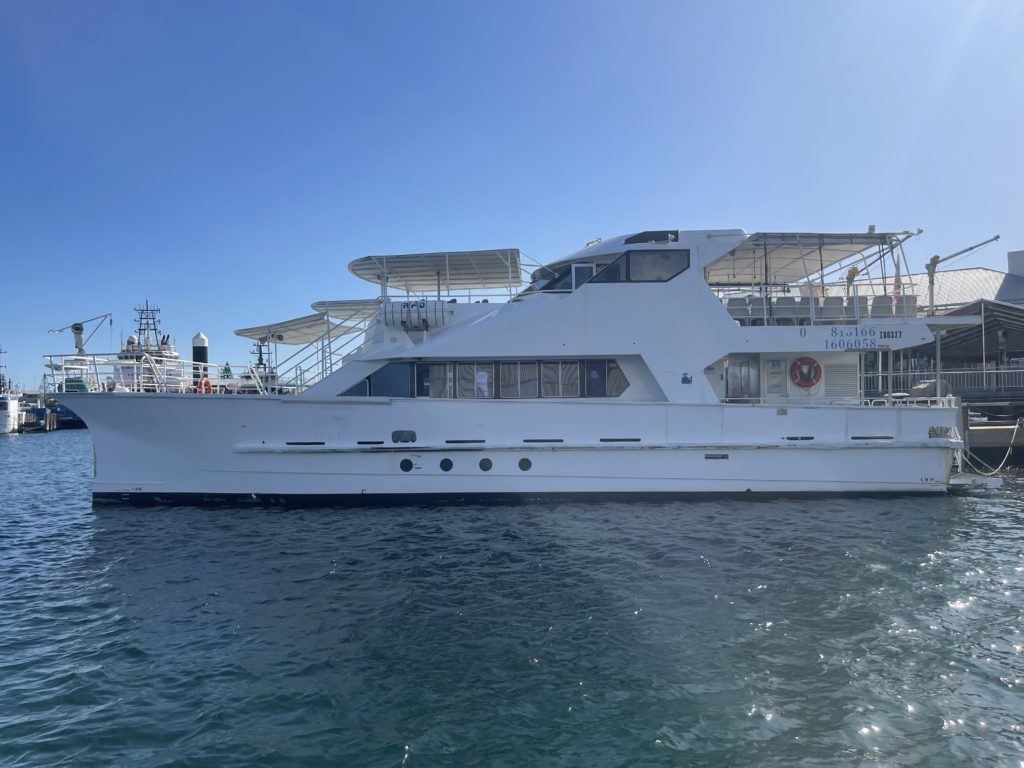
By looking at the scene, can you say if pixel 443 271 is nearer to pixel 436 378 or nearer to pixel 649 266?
pixel 436 378

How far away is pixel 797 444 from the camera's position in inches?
430

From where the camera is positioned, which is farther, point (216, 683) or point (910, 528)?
point (910, 528)

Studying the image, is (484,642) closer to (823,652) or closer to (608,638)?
(608,638)

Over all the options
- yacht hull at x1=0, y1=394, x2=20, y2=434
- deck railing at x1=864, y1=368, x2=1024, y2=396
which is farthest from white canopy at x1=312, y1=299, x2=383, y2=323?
yacht hull at x1=0, y1=394, x2=20, y2=434

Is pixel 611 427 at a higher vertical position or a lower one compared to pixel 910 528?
higher

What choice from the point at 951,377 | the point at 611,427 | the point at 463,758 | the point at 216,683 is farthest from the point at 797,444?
the point at 951,377

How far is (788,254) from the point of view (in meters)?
13.4

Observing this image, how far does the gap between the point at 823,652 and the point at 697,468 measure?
233 inches

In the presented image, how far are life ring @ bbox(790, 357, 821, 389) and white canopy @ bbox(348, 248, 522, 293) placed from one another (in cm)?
622

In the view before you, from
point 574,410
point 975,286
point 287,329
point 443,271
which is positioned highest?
point 975,286

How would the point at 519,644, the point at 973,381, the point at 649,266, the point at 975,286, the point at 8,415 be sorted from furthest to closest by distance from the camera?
the point at 8,415 → the point at 975,286 → the point at 973,381 → the point at 649,266 → the point at 519,644

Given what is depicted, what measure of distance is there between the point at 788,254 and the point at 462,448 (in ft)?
28.5

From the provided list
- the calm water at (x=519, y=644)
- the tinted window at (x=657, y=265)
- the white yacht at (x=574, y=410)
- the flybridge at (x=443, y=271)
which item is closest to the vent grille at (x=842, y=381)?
the white yacht at (x=574, y=410)

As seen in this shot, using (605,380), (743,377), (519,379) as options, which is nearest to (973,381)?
(743,377)
